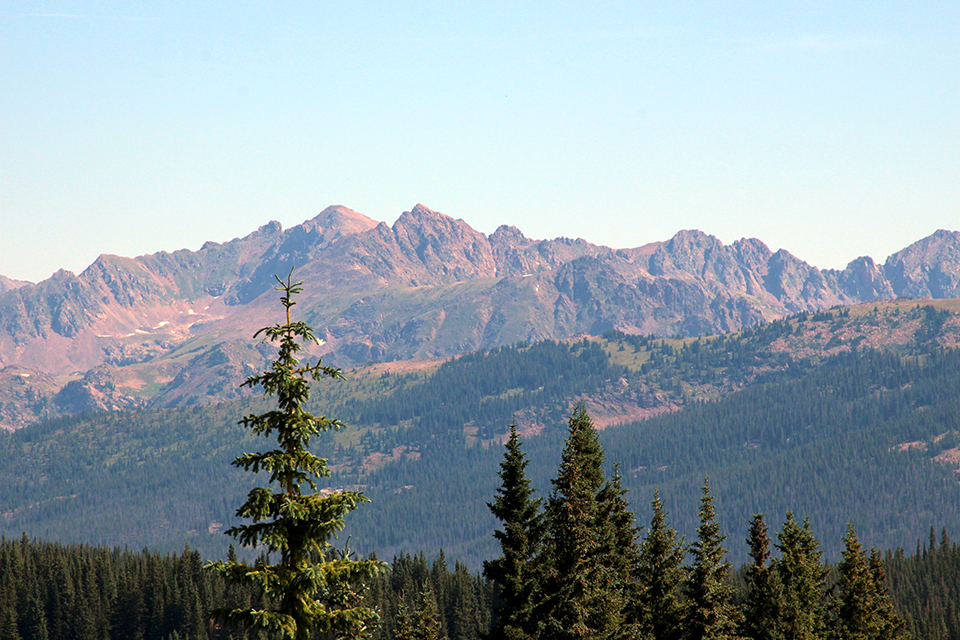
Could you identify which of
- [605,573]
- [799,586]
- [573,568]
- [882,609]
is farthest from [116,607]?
[573,568]

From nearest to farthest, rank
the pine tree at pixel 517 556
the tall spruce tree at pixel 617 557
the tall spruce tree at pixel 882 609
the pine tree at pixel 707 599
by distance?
the pine tree at pixel 517 556 → the tall spruce tree at pixel 617 557 → the pine tree at pixel 707 599 → the tall spruce tree at pixel 882 609

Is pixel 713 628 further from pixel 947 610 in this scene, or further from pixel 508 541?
pixel 947 610

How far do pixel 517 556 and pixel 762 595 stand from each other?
20243mm

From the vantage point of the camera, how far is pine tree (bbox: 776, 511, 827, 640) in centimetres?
5922

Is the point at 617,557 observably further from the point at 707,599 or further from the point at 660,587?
the point at 707,599

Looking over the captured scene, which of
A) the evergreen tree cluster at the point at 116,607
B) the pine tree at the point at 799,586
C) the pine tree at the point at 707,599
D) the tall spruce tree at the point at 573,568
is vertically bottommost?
the evergreen tree cluster at the point at 116,607

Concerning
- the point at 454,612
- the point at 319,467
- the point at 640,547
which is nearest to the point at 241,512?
the point at 319,467

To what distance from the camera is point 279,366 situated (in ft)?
91.8

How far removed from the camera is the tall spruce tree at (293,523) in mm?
27234

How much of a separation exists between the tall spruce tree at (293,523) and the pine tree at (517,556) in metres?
17.6

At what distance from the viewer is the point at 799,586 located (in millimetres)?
64875

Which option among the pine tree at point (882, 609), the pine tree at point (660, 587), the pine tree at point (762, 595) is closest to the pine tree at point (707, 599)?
the pine tree at point (660, 587)

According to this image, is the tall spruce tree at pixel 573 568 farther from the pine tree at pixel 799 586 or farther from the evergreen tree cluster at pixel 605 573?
the pine tree at pixel 799 586

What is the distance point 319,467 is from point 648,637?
90.9 feet
